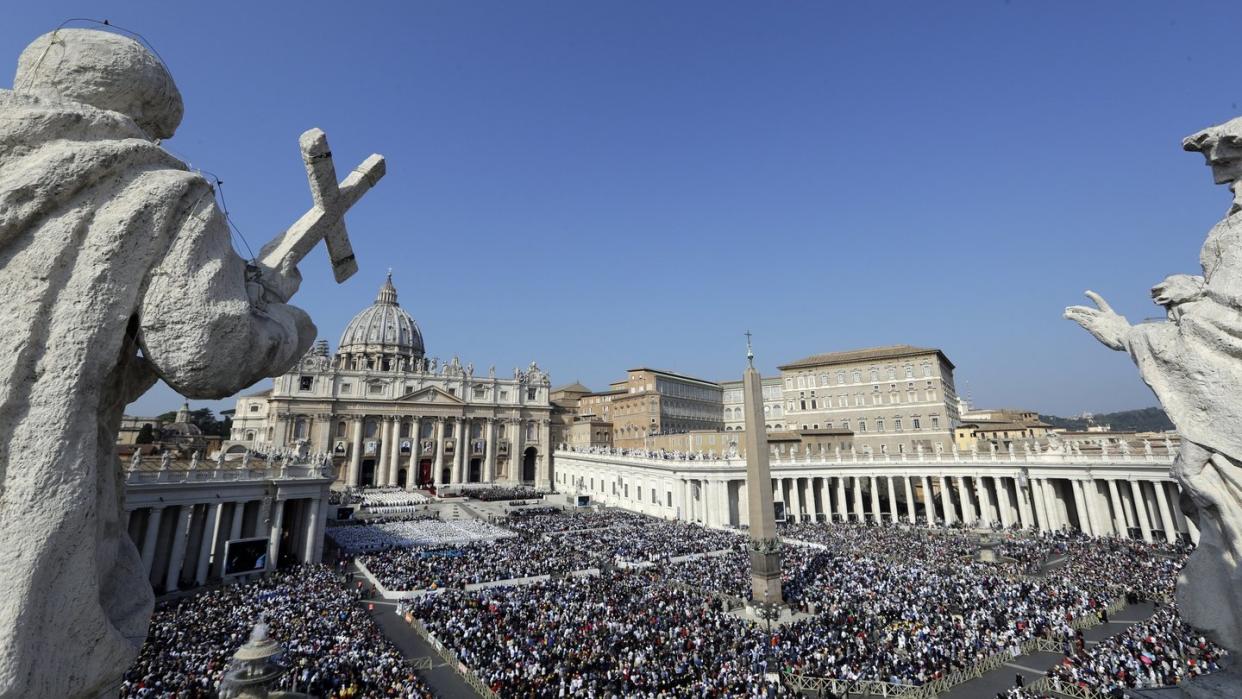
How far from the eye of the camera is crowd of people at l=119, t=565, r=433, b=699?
1218 cm

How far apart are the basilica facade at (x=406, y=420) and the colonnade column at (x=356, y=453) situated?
0.41 ft

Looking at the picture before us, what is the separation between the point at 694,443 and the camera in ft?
175

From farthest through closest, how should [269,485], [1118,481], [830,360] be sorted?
[830,360] → [1118,481] → [269,485]

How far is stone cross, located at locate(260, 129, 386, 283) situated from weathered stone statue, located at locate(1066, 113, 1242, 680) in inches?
281

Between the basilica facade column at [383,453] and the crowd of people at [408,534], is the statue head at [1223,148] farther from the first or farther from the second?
the basilica facade column at [383,453]

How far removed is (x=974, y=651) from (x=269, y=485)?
29.6 metres

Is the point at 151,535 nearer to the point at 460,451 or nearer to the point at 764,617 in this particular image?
the point at 764,617

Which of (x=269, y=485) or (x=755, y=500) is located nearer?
(x=755, y=500)

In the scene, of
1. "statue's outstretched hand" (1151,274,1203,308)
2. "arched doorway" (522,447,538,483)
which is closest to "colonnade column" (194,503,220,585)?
"statue's outstretched hand" (1151,274,1203,308)

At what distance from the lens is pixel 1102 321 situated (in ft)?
18.7

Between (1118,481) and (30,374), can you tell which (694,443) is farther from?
(30,374)

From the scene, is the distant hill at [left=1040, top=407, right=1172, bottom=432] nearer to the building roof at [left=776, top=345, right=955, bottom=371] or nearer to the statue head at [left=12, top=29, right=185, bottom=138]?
the building roof at [left=776, top=345, right=955, bottom=371]

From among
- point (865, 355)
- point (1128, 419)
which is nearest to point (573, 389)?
point (865, 355)

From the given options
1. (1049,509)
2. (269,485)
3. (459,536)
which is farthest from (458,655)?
(1049,509)
